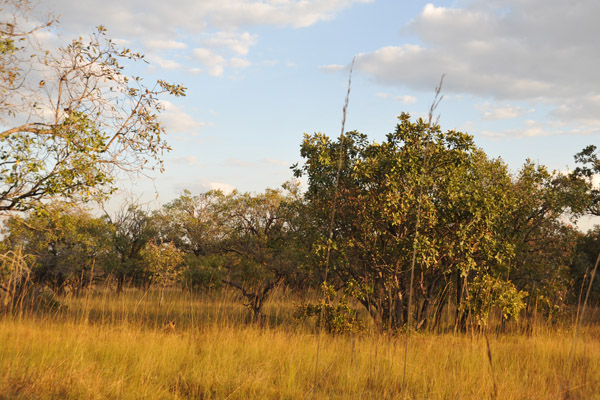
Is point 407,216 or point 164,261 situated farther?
point 164,261

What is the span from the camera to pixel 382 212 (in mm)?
9289

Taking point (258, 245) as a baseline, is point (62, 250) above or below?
below

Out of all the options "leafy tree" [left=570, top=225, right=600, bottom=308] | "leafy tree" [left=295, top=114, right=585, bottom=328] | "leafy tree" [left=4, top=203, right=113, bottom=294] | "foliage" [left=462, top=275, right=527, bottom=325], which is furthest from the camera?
"leafy tree" [left=4, top=203, right=113, bottom=294]

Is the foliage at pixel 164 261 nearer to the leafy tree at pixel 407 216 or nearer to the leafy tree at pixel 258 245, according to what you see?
the leafy tree at pixel 258 245

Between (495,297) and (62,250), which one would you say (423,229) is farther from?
(62,250)

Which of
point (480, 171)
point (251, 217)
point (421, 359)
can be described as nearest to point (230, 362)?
point (421, 359)

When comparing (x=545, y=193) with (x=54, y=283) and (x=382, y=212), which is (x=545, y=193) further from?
(x=54, y=283)

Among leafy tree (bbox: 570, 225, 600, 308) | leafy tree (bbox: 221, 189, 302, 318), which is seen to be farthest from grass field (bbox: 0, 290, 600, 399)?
leafy tree (bbox: 570, 225, 600, 308)

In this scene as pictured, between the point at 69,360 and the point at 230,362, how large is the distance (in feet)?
6.50

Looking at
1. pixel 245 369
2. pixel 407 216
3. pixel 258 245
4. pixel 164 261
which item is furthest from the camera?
pixel 164 261

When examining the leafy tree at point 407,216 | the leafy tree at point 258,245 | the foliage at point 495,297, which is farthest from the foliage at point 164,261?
the foliage at point 495,297

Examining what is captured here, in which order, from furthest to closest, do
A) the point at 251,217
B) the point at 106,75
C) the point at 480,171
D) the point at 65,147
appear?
the point at 251,217 → the point at 480,171 → the point at 106,75 → the point at 65,147

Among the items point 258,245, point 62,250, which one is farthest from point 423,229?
point 62,250

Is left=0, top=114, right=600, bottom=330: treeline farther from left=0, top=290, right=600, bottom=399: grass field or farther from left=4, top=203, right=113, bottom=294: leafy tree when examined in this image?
left=4, top=203, right=113, bottom=294: leafy tree
